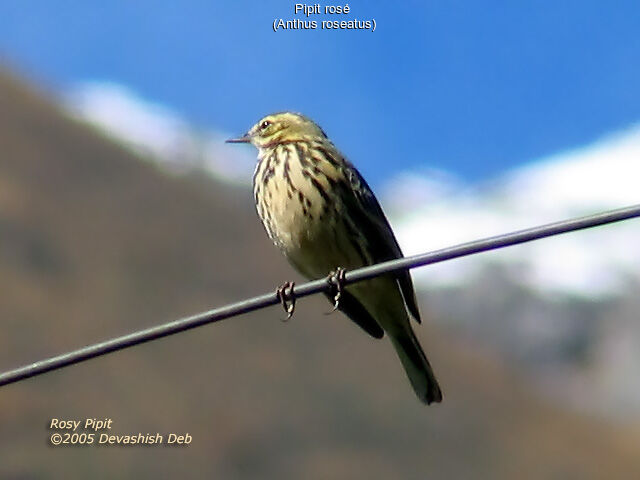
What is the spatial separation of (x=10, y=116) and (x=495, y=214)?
21630 millimetres

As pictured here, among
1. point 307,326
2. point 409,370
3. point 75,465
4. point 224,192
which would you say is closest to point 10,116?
point 224,192

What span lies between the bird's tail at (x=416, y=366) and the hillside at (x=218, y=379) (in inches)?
627

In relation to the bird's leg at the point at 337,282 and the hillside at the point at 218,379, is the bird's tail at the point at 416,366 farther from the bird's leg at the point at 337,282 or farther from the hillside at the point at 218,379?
the hillside at the point at 218,379

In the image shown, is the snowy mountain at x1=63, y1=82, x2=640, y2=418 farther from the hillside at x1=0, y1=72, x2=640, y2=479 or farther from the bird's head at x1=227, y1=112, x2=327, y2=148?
the bird's head at x1=227, y1=112, x2=327, y2=148

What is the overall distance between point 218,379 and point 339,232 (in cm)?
2703

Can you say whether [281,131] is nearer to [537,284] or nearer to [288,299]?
[288,299]

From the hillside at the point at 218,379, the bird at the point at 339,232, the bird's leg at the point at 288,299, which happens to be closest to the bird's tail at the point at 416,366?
the bird at the point at 339,232

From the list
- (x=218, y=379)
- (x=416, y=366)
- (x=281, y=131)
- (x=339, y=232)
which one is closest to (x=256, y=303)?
(x=339, y=232)

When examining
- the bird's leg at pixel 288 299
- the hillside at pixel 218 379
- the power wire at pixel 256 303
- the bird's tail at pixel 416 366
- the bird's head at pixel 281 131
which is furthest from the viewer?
the hillside at pixel 218 379

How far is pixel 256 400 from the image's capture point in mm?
36656

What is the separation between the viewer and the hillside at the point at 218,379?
3262cm

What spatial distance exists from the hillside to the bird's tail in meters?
15.9

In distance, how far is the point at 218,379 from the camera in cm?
3712

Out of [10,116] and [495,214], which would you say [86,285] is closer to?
[10,116]
